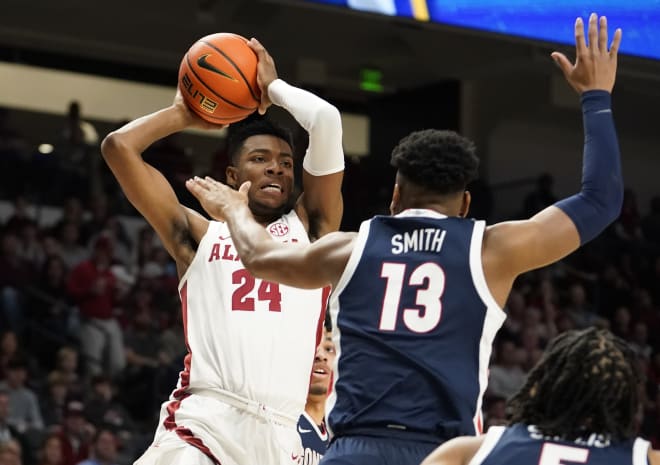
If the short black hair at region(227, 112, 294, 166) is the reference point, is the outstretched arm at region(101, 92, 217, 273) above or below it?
below

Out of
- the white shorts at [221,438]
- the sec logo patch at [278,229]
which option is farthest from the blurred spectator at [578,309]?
the white shorts at [221,438]

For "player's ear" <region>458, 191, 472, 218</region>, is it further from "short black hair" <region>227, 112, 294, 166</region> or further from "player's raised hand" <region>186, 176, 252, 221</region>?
"short black hair" <region>227, 112, 294, 166</region>

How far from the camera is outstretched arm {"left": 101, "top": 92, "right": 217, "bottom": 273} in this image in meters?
5.55

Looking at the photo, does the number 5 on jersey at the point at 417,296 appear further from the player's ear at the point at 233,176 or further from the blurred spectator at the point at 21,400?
the blurred spectator at the point at 21,400

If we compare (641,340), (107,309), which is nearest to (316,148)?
(107,309)

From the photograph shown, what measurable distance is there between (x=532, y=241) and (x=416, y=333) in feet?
1.47

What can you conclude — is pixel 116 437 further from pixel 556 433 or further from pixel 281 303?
pixel 556 433

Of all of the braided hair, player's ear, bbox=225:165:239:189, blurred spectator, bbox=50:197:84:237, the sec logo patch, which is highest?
blurred spectator, bbox=50:197:84:237

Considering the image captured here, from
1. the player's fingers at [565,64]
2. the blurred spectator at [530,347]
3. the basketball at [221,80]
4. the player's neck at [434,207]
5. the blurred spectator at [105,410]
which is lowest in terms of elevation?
the blurred spectator at [105,410]

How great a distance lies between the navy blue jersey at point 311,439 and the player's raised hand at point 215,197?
139cm

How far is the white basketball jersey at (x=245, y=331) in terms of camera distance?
17.7 feet

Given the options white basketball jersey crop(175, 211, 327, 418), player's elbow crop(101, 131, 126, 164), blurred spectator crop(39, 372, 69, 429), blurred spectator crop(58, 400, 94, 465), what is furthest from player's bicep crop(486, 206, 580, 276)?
blurred spectator crop(39, 372, 69, 429)

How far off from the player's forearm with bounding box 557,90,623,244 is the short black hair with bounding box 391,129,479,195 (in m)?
0.32

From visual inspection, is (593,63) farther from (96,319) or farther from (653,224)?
(653,224)
